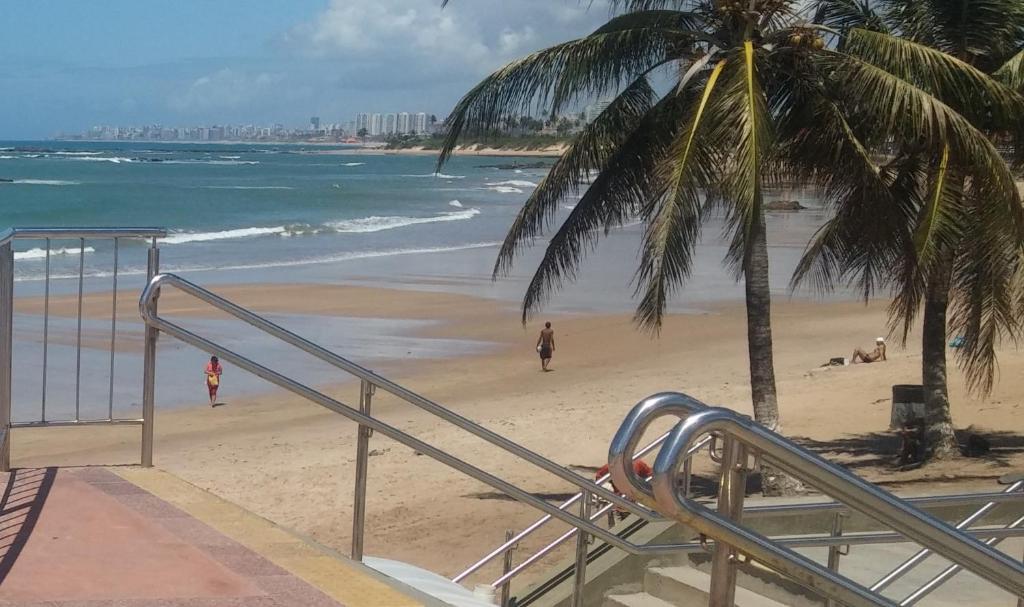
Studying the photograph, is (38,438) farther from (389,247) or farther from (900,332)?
(389,247)

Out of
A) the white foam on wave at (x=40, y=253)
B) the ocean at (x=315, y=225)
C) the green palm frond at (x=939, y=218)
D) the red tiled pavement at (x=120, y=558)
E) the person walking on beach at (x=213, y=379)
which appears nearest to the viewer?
the red tiled pavement at (x=120, y=558)

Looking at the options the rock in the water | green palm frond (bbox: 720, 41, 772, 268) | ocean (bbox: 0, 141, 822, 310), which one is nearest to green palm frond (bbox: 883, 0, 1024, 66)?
ocean (bbox: 0, 141, 822, 310)

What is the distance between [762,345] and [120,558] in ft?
25.0

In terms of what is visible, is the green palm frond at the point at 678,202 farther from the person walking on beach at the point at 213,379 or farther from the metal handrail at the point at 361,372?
the person walking on beach at the point at 213,379

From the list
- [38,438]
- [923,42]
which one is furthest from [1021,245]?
[38,438]

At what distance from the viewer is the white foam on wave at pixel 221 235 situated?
4400cm

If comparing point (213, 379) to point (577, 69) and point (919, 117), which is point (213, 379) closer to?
point (577, 69)

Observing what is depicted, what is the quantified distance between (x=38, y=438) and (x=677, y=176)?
942cm

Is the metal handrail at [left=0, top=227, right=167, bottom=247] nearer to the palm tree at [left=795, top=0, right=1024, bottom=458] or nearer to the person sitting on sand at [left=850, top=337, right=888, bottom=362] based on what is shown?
the palm tree at [left=795, top=0, right=1024, bottom=458]

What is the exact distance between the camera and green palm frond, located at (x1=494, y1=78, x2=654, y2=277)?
11445mm

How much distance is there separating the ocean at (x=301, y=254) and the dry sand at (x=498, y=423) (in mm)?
1147

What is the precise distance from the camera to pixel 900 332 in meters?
23.9

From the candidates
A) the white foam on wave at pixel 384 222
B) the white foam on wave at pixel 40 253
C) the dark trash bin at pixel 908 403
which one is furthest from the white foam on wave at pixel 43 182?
the dark trash bin at pixel 908 403

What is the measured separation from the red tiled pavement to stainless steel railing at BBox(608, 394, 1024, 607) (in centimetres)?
212
